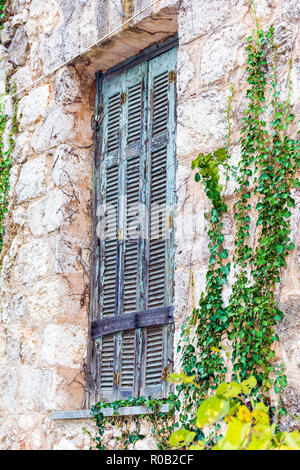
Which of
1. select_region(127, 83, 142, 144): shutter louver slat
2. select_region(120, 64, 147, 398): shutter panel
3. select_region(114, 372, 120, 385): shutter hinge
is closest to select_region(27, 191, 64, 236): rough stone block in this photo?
select_region(120, 64, 147, 398): shutter panel

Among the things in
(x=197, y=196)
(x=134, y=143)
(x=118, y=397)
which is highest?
(x=134, y=143)

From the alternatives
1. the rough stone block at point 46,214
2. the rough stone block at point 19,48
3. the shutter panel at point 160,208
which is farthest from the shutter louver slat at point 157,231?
the rough stone block at point 19,48

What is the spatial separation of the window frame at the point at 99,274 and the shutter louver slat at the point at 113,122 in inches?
3.2

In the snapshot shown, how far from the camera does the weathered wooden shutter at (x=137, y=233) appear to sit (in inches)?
149

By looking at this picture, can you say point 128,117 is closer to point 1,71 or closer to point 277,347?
point 1,71

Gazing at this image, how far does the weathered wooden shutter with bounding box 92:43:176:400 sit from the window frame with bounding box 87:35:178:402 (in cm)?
1

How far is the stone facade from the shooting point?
339 cm

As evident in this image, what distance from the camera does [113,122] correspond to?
4.36 m

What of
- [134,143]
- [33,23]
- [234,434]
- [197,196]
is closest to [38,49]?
[33,23]

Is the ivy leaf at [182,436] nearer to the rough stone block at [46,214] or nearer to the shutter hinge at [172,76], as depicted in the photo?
the rough stone block at [46,214]

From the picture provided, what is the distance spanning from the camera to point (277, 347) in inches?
113

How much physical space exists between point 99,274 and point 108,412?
878mm

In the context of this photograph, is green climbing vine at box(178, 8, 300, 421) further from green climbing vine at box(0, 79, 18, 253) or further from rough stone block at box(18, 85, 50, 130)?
green climbing vine at box(0, 79, 18, 253)

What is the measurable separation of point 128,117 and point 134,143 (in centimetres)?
19
